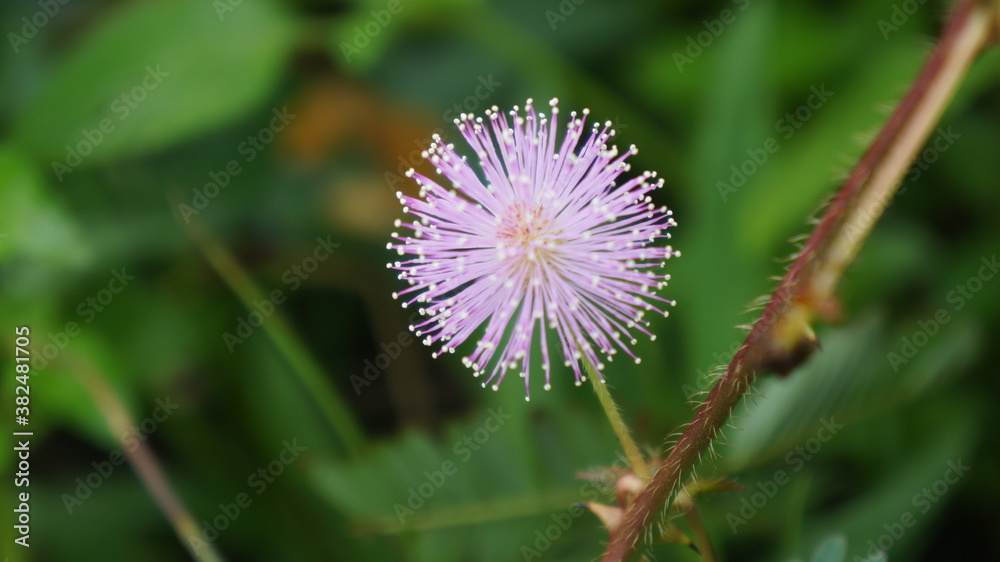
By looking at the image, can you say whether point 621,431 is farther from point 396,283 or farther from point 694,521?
point 396,283

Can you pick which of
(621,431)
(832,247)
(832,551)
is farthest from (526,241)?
(832,551)

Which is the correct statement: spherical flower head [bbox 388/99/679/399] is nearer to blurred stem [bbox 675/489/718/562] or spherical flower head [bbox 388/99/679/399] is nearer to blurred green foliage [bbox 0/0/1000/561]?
blurred stem [bbox 675/489/718/562]

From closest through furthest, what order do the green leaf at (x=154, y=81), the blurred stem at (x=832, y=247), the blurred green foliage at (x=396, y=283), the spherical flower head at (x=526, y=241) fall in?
the blurred stem at (x=832, y=247) < the spherical flower head at (x=526, y=241) < the blurred green foliage at (x=396, y=283) < the green leaf at (x=154, y=81)

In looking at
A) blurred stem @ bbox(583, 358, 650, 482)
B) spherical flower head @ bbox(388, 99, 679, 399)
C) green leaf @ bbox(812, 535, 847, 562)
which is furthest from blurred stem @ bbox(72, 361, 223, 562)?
green leaf @ bbox(812, 535, 847, 562)

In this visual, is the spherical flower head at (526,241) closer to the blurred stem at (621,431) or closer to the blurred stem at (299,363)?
the blurred stem at (621,431)

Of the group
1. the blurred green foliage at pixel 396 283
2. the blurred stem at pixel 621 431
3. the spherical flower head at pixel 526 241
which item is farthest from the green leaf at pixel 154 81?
the blurred stem at pixel 621 431

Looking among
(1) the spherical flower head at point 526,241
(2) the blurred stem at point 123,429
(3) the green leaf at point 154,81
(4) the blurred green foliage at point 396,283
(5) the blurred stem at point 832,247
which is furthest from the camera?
(3) the green leaf at point 154,81

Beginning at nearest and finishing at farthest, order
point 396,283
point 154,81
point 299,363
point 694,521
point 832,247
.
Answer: point 832,247 → point 694,521 → point 299,363 → point 154,81 → point 396,283

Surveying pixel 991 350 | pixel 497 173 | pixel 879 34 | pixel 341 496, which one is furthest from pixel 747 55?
pixel 341 496
